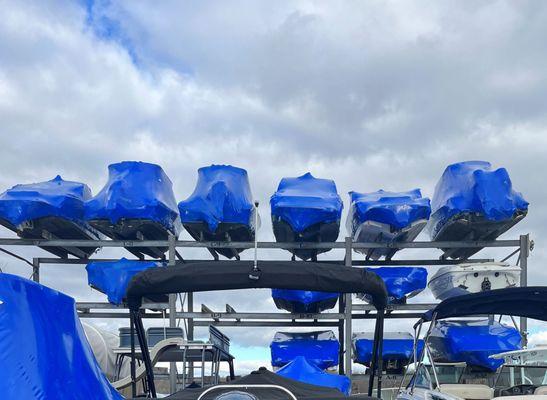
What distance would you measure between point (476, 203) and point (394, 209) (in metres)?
1.51

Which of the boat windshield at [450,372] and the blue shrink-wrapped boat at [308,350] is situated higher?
the blue shrink-wrapped boat at [308,350]

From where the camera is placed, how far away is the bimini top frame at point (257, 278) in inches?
204

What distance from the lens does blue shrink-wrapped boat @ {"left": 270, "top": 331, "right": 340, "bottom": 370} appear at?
1211 cm

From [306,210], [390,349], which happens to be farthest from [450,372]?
[306,210]

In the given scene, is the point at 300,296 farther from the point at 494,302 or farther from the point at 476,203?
the point at 494,302

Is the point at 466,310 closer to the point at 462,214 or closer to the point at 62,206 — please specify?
the point at 462,214

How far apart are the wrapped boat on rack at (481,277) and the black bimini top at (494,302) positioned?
5162 mm

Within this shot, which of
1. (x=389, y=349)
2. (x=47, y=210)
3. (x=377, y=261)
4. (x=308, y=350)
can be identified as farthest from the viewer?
(x=377, y=261)

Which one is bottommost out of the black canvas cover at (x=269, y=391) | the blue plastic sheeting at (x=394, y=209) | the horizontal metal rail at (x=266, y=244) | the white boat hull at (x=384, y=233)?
the black canvas cover at (x=269, y=391)

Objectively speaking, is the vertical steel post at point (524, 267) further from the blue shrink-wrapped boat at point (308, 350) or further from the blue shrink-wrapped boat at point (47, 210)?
the blue shrink-wrapped boat at point (47, 210)

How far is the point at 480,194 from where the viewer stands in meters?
11.4

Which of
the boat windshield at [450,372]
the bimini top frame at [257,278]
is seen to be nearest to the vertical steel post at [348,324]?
the boat windshield at [450,372]

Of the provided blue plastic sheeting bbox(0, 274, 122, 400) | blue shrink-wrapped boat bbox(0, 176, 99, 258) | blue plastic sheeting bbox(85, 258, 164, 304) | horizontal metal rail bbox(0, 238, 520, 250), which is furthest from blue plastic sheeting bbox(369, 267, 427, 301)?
blue plastic sheeting bbox(0, 274, 122, 400)

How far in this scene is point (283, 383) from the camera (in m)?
5.40
